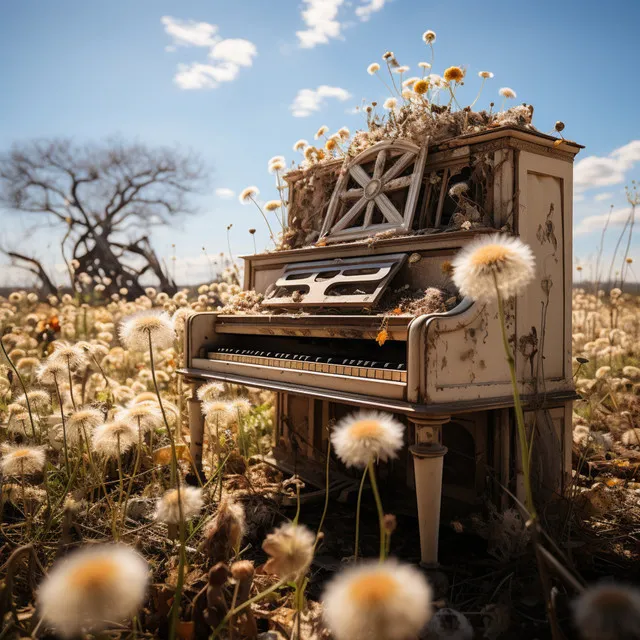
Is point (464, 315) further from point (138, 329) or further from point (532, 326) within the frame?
point (138, 329)

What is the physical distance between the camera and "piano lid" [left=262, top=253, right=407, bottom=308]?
3975mm

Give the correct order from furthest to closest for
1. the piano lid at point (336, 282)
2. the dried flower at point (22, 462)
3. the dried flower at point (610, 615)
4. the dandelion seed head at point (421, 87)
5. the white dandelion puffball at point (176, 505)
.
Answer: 1. the dandelion seed head at point (421, 87)
2. the piano lid at point (336, 282)
3. the dried flower at point (22, 462)
4. the white dandelion puffball at point (176, 505)
5. the dried flower at point (610, 615)

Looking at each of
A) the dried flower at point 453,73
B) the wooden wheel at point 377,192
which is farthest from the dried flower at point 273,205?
the dried flower at point 453,73

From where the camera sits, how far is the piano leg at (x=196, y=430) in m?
5.09

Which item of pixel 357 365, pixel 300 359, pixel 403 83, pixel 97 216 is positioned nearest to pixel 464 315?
pixel 357 365

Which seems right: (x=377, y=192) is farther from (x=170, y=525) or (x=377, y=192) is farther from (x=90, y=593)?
(x=90, y=593)

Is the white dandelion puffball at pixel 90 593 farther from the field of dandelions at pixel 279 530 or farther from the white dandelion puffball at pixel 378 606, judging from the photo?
the white dandelion puffball at pixel 378 606

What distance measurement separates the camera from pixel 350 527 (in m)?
4.41

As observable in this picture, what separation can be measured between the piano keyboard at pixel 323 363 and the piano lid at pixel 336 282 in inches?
15.4

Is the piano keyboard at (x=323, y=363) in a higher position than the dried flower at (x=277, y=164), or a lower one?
lower

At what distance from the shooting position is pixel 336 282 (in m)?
4.27

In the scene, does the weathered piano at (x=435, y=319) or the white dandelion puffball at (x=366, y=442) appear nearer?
the white dandelion puffball at (x=366, y=442)

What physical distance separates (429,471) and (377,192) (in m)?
2.34

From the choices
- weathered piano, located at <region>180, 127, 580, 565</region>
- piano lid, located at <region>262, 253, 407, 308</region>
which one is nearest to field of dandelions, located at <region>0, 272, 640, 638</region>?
weathered piano, located at <region>180, 127, 580, 565</region>
